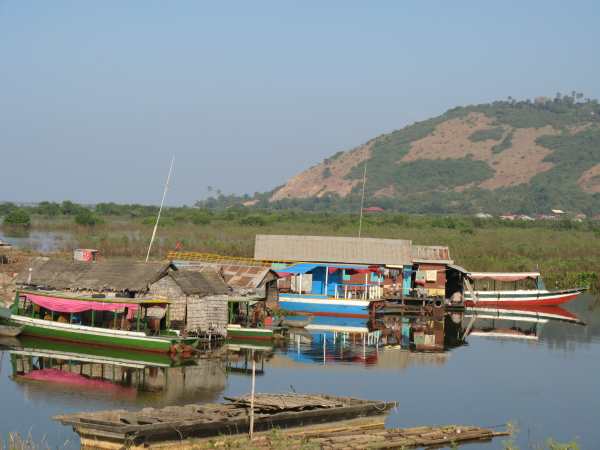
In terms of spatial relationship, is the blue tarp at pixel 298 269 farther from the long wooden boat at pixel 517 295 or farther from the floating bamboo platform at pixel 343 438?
the floating bamboo platform at pixel 343 438

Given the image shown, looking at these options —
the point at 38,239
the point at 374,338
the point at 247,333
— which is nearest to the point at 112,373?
the point at 247,333

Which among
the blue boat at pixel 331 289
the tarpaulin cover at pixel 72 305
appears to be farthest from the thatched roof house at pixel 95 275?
the blue boat at pixel 331 289

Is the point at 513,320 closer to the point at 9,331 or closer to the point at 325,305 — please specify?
the point at 325,305

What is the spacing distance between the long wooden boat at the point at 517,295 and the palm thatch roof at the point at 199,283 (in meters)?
17.4

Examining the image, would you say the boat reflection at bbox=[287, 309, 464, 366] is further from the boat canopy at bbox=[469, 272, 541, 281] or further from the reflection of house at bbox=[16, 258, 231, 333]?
the boat canopy at bbox=[469, 272, 541, 281]

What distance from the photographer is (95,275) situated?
104ft

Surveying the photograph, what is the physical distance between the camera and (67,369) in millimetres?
26734

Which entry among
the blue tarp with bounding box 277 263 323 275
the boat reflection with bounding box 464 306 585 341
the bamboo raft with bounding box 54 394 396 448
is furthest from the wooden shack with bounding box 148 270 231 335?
the blue tarp with bounding box 277 263 323 275

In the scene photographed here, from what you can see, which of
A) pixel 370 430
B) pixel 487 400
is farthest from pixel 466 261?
pixel 370 430

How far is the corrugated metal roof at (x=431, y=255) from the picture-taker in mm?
46013

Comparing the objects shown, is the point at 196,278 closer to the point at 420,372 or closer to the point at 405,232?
the point at 420,372

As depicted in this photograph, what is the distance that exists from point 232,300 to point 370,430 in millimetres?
13631

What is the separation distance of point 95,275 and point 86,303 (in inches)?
71.5

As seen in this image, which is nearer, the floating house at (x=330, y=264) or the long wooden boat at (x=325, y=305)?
the long wooden boat at (x=325, y=305)
